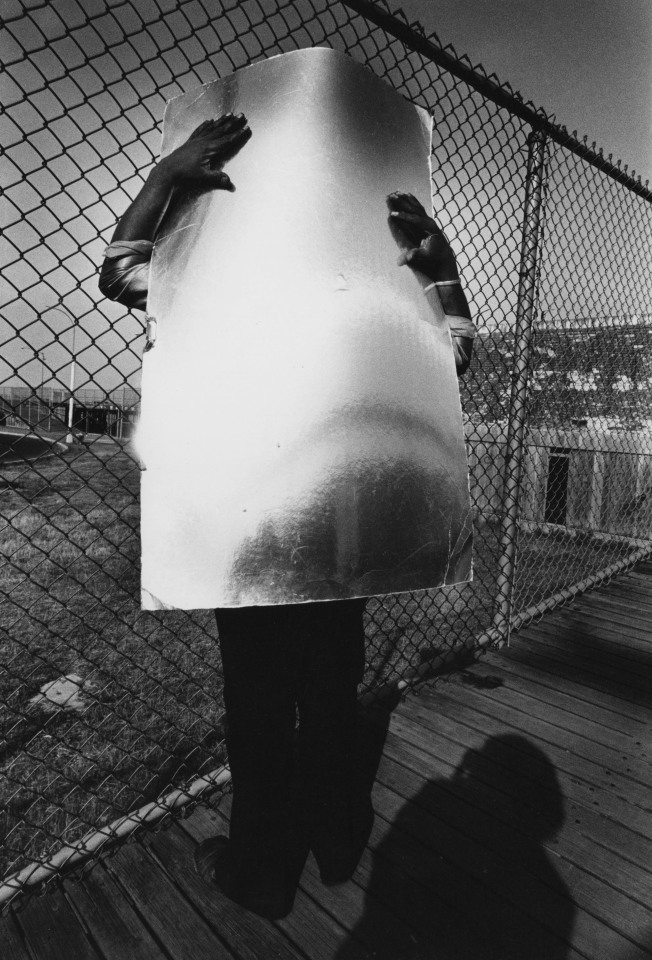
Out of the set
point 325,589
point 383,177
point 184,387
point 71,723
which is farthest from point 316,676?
point 71,723

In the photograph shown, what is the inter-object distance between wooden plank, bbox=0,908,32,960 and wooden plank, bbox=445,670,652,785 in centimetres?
188

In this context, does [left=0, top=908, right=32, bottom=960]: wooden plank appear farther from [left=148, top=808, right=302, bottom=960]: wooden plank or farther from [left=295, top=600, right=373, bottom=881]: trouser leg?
[left=295, top=600, right=373, bottom=881]: trouser leg

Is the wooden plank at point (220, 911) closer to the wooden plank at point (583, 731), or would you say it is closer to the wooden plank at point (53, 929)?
the wooden plank at point (53, 929)

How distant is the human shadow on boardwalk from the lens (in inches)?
58.3

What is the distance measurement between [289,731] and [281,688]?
134 millimetres

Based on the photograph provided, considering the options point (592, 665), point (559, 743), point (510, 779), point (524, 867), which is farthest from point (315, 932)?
point (592, 665)

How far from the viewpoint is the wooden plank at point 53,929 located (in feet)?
4.72

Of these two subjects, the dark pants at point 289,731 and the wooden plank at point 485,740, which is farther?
the wooden plank at point 485,740

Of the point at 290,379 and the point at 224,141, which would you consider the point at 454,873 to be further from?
the point at 224,141

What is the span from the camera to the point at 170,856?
5.77 feet

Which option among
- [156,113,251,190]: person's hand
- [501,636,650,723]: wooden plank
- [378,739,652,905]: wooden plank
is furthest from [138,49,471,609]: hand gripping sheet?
[501,636,650,723]: wooden plank

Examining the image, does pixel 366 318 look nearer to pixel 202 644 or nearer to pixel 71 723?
pixel 71 723

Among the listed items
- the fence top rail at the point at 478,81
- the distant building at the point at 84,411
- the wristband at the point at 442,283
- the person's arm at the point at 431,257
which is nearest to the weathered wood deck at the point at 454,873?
the distant building at the point at 84,411

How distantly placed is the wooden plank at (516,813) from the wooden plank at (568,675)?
82 centimetres
